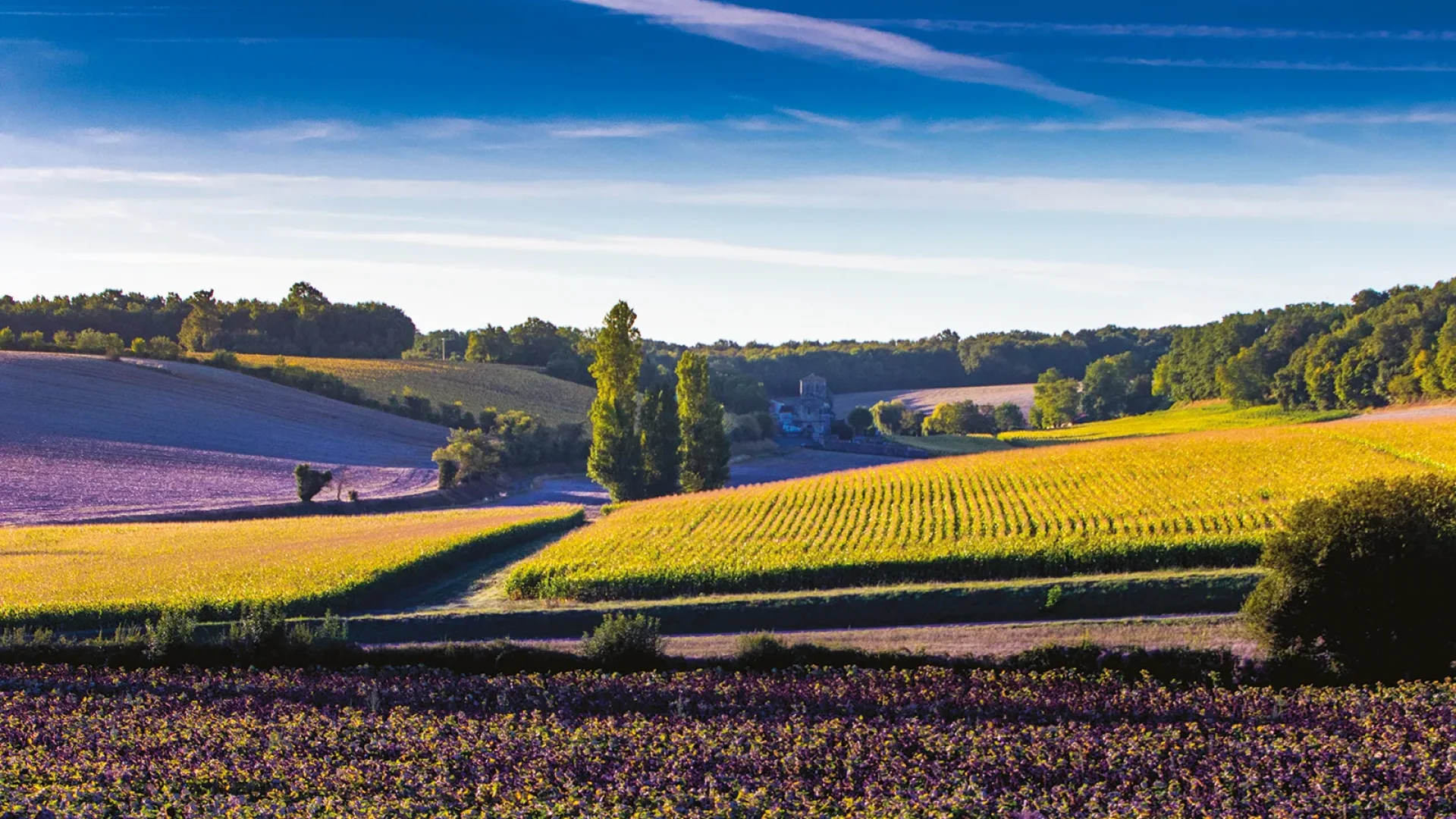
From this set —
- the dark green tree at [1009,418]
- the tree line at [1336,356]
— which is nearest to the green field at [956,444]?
the dark green tree at [1009,418]

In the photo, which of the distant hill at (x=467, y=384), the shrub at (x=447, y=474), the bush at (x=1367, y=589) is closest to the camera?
the bush at (x=1367, y=589)

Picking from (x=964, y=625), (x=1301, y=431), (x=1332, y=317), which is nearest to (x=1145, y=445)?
(x=1301, y=431)

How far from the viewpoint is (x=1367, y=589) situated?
2181cm

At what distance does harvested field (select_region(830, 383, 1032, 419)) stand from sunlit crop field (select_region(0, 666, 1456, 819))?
403 ft

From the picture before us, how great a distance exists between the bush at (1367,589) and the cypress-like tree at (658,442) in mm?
39280

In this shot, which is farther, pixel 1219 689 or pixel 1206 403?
pixel 1206 403

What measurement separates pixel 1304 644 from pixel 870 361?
153m

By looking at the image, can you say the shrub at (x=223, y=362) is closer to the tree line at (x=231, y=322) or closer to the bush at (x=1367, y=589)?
the tree line at (x=231, y=322)

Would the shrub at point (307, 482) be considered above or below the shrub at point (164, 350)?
below

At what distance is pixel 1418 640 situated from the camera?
21375mm

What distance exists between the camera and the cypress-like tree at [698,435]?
6022 centimetres

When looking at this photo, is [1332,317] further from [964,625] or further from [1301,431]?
[964,625]

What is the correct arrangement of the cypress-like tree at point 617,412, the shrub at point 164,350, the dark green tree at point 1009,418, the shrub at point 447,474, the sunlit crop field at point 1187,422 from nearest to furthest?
1. the cypress-like tree at point 617,412
2. the shrub at point 447,474
3. the sunlit crop field at point 1187,422
4. the shrub at point 164,350
5. the dark green tree at point 1009,418

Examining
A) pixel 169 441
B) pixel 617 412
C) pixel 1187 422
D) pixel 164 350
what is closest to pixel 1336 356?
pixel 1187 422
